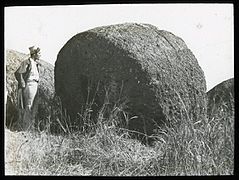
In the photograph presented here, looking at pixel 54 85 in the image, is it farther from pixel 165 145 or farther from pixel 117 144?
pixel 165 145

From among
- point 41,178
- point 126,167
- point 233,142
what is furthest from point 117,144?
point 233,142

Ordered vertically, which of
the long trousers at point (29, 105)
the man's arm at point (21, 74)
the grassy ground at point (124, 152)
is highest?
the man's arm at point (21, 74)

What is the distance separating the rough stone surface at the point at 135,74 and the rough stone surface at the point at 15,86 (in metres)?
0.06

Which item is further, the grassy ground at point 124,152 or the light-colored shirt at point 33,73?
the light-colored shirt at point 33,73

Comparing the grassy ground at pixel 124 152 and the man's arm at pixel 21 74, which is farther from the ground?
the man's arm at pixel 21 74

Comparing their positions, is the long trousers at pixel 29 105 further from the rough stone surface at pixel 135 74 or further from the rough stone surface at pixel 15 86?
the rough stone surface at pixel 135 74

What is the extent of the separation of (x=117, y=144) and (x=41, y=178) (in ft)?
1.66

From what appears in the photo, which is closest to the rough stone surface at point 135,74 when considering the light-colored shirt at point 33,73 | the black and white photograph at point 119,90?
the black and white photograph at point 119,90

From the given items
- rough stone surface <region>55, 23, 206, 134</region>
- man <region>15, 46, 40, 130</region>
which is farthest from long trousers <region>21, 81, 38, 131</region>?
rough stone surface <region>55, 23, 206, 134</region>

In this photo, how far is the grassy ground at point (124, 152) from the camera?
2.88 m

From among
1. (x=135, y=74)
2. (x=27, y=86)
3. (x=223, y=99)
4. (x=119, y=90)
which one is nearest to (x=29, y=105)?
(x=27, y=86)

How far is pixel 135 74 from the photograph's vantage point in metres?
2.89

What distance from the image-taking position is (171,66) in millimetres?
2941
